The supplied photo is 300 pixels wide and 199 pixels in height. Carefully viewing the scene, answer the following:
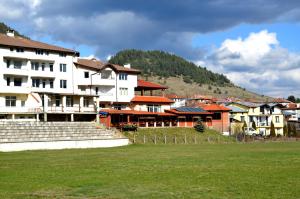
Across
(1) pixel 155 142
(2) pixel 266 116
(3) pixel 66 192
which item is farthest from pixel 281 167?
(2) pixel 266 116

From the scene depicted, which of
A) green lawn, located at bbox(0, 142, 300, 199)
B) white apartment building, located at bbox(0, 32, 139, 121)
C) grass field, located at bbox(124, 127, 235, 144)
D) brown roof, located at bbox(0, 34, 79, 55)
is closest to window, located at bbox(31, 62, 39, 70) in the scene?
white apartment building, located at bbox(0, 32, 139, 121)

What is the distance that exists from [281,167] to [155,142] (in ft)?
128

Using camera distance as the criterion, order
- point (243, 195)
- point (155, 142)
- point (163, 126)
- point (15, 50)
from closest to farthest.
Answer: point (243, 195), point (155, 142), point (15, 50), point (163, 126)

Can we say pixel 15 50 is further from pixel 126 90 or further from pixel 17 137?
pixel 17 137

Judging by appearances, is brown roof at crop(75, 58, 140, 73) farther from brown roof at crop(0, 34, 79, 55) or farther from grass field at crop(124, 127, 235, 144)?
grass field at crop(124, 127, 235, 144)

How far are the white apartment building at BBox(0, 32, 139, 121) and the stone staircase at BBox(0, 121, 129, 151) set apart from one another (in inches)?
334

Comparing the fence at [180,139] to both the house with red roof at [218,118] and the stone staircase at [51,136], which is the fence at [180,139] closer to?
the stone staircase at [51,136]

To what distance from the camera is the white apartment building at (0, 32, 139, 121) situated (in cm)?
7169

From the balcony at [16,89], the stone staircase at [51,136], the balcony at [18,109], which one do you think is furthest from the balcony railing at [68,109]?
the stone staircase at [51,136]

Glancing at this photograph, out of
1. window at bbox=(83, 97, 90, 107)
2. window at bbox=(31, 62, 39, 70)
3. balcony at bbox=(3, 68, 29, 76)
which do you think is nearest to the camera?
balcony at bbox=(3, 68, 29, 76)

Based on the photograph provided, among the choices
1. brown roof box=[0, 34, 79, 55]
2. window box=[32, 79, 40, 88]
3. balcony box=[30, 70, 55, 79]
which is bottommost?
window box=[32, 79, 40, 88]

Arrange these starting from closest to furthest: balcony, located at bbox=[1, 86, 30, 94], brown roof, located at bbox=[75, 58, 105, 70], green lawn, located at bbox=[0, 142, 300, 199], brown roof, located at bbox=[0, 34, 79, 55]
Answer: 1. green lawn, located at bbox=[0, 142, 300, 199]
2. balcony, located at bbox=[1, 86, 30, 94]
3. brown roof, located at bbox=[0, 34, 79, 55]
4. brown roof, located at bbox=[75, 58, 105, 70]

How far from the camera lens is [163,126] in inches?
3278

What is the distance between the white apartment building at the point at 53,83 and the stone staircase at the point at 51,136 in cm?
849
